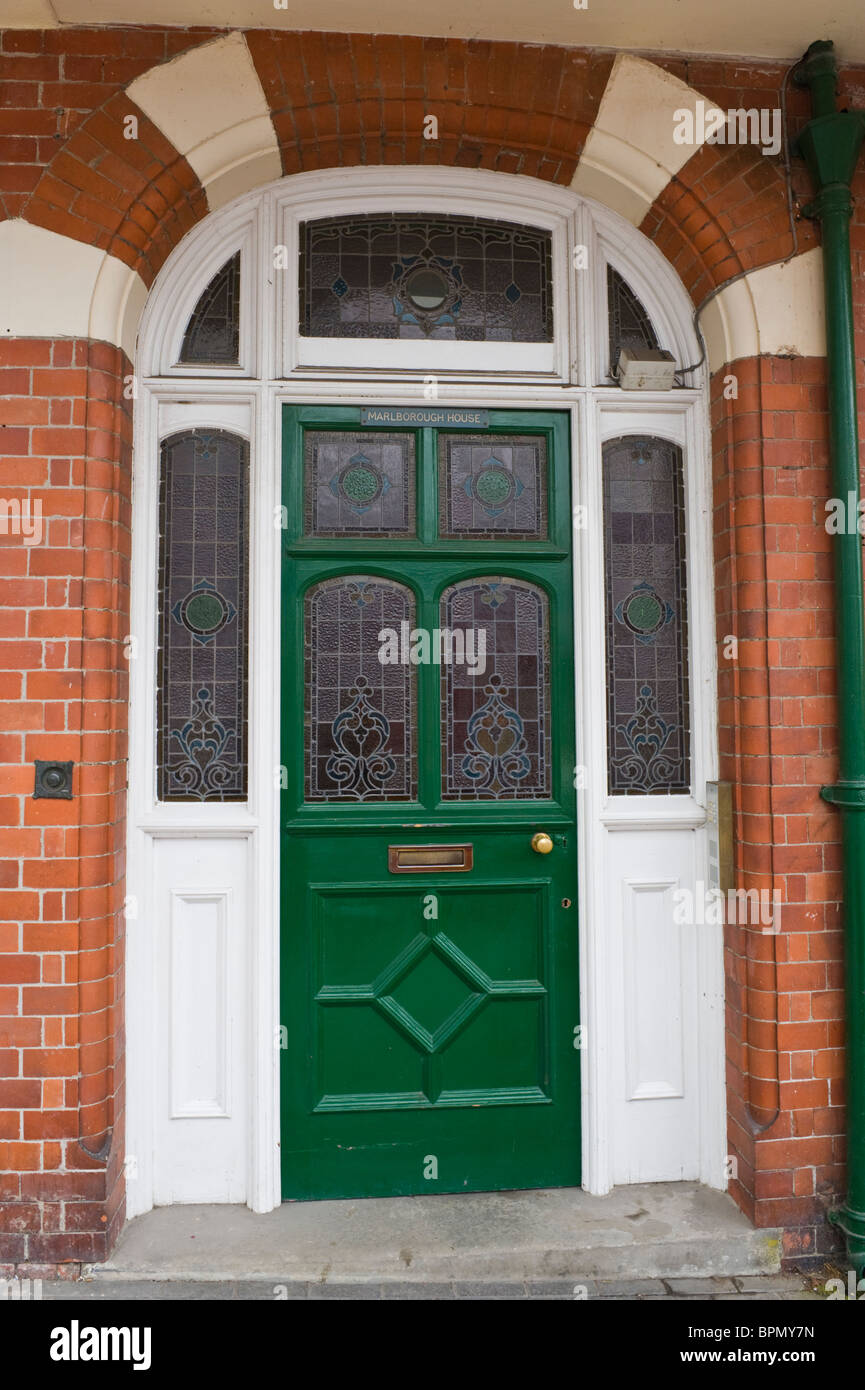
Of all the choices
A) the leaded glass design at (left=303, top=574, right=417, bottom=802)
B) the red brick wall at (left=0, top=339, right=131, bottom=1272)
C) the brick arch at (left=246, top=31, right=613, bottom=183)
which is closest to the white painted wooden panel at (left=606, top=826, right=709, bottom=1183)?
the leaded glass design at (left=303, top=574, right=417, bottom=802)

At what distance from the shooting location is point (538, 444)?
3.29 m

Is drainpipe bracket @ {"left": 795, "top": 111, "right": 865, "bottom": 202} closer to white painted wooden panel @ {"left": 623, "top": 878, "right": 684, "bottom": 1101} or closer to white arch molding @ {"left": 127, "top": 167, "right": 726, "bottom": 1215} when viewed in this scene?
white arch molding @ {"left": 127, "top": 167, "right": 726, "bottom": 1215}

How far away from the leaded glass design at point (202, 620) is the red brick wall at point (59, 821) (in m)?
0.25

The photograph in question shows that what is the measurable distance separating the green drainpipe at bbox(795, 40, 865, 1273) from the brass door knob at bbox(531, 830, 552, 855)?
939 mm

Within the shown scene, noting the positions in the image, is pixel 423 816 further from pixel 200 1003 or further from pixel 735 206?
pixel 735 206

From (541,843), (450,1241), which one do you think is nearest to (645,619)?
(541,843)

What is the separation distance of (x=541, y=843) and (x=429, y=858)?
40cm

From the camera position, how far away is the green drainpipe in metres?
2.92

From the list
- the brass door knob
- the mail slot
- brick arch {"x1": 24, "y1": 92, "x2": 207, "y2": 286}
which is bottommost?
the mail slot

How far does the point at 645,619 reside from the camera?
3.27 meters

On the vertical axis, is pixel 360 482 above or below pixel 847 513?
above

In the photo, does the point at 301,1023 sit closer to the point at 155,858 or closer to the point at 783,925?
the point at 155,858

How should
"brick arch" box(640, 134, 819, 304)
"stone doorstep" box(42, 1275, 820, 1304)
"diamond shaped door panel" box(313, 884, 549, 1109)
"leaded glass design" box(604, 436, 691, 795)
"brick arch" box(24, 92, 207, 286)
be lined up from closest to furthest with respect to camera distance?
1. "stone doorstep" box(42, 1275, 820, 1304)
2. "brick arch" box(24, 92, 207, 286)
3. "brick arch" box(640, 134, 819, 304)
4. "diamond shaped door panel" box(313, 884, 549, 1109)
5. "leaded glass design" box(604, 436, 691, 795)

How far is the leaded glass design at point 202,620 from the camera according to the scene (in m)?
3.12
